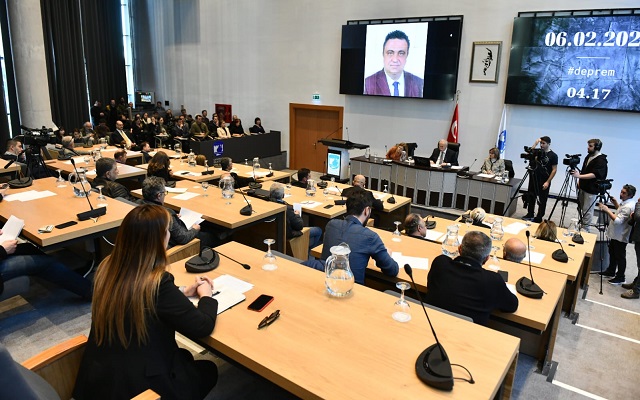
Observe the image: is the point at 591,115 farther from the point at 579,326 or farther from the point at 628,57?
the point at 579,326

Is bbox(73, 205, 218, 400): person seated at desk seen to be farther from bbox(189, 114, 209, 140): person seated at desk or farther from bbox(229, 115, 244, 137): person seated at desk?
bbox(229, 115, 244, 137): person seated at desk

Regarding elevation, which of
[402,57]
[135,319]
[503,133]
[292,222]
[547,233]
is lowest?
[292,222]

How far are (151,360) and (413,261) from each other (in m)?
2.10

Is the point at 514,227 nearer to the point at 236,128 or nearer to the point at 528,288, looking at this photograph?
the point at 528,288

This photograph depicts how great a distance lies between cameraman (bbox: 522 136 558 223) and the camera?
292 inches

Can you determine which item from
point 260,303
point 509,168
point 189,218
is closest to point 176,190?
point 189,218

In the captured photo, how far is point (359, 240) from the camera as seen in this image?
10.2ft

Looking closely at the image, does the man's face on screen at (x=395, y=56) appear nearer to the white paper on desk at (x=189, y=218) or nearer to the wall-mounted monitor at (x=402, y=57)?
the wall-mounted monitor at (x=402, y=57)

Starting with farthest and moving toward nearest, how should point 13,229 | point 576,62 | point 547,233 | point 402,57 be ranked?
point 402,57
point 576,62
point 547,233
point 13,229

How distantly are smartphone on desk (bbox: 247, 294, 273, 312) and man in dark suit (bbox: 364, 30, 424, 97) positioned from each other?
8.41m

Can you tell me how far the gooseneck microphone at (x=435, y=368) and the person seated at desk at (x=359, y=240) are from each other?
3.70 feet

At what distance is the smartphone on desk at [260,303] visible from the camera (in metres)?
2.28

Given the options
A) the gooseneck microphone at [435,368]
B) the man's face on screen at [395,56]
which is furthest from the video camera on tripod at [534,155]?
the gooseneck microphone at [435,368]

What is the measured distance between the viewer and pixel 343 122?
37.7 feet
